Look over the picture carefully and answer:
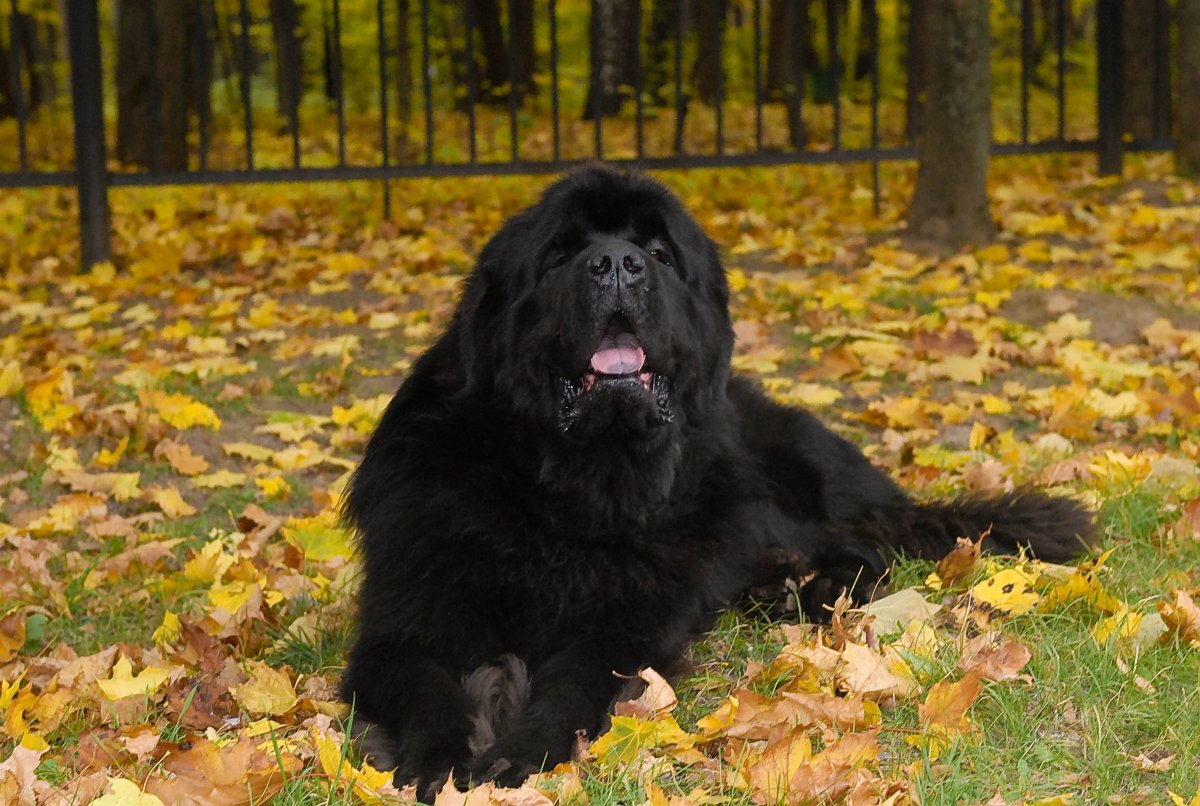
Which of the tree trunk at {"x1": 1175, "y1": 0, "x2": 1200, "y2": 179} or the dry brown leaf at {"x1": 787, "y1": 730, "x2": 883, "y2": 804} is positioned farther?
the tree trunk at {"x1": 1175, "y1": 0, "x2": 1200, "y2": 179}

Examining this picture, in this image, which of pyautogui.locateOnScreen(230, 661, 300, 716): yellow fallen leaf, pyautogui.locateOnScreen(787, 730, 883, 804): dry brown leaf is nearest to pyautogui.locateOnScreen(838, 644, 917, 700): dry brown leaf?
pyautogui.locateOnScreen(787, 730, 883, 804): dry brown leaf

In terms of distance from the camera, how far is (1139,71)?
11.7 meters

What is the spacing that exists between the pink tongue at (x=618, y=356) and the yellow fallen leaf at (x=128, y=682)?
1.23 m

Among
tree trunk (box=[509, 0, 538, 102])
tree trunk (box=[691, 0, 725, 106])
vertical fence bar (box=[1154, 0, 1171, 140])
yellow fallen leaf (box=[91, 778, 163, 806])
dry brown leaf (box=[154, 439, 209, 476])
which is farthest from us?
tree trunk (box=[509, 0, 538, 102])

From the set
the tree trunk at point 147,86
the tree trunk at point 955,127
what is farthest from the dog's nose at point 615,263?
the tree trunk at point 147,86

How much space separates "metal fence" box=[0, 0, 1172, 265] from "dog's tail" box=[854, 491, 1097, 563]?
2.36m

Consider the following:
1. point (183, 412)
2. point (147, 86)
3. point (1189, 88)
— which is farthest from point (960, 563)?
point (147, 86)

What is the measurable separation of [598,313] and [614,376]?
0.15m

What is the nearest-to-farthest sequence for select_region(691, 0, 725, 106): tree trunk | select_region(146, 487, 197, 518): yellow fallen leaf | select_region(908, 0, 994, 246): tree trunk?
select_region(146, 487, 197, 518): yellow fallen leaf, select_region(908, 0, 994, 246): tree trunk, select_region(691, 0, 725, 106): tree trunk

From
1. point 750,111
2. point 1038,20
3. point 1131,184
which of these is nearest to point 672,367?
point 1131,184

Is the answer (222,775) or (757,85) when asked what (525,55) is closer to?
(757,85)

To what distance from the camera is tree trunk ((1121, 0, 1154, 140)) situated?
1158 cm

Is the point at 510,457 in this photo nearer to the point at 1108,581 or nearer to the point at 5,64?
the point at 1108,581

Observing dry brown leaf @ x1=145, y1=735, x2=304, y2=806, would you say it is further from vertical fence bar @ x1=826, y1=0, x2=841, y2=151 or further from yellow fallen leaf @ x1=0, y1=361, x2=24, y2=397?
vertical fence bar @ x1=826, y1=0, x2=841, y2=151
